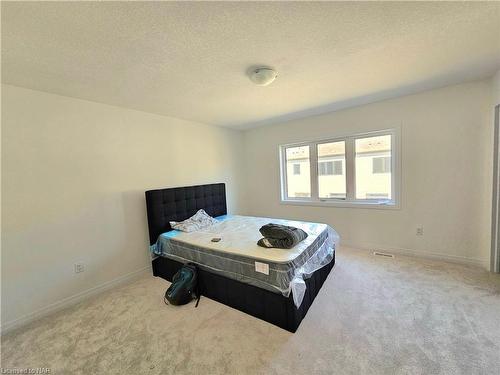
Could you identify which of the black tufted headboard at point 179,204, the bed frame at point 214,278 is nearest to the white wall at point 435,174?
the bed frame at point 214,278

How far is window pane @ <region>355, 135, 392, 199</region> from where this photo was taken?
3.18 m

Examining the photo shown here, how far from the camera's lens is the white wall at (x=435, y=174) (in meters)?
2.54

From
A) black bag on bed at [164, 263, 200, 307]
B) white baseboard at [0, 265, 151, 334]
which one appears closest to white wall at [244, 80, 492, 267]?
black bag on bed at [164, 263, 200, 307]

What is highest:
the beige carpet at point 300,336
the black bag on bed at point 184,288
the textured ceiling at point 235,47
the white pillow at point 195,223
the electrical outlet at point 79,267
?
the textured ceiling at point 235,47

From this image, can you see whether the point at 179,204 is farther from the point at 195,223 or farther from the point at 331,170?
the point at 331,170

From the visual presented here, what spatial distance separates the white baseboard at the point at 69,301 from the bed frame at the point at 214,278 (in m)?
0.31

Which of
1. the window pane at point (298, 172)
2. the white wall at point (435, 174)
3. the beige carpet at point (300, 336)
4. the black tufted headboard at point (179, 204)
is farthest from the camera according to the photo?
the window pane at point (298, 172)

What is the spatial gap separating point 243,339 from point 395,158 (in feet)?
10.2

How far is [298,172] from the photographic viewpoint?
13.4ft

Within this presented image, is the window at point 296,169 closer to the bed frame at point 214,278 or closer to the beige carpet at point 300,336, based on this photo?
the bed frame at point 214,278

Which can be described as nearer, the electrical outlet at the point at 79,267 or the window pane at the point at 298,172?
the electrical outlet at the point at 79,267

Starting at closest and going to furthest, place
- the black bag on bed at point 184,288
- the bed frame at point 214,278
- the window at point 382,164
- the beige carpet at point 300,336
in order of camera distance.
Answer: the beige carpet at point 300,336 < the bed frame at point 214,278 < the black bag on bed at point 184,288 < the window at point 382,164

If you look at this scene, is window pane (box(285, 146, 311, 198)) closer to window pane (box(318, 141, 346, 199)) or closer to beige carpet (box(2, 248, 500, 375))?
window pane (box(318, 141, 346, 199))

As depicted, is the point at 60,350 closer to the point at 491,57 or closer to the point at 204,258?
the point at 204,258
